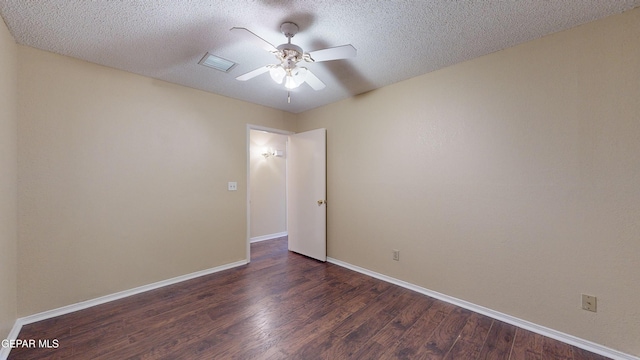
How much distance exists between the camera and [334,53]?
1724mm

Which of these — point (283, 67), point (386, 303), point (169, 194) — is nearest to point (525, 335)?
point (386, 303)

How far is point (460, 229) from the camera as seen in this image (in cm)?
238

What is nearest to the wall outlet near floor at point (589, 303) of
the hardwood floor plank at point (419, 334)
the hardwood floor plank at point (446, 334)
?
the hardwood floor plank at point (446, 334)

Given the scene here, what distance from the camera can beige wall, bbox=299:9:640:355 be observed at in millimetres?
1676

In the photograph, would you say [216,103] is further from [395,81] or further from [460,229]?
[460,229]

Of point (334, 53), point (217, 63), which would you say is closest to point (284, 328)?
point (334, 53)

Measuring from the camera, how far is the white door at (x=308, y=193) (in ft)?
12.0

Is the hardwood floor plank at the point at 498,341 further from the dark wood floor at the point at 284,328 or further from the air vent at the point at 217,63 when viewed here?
the air vent at the point at 217,63

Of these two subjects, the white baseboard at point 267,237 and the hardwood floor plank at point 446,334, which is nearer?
the hardwood floor plank at point 446,334

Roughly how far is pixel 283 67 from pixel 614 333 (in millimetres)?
3086

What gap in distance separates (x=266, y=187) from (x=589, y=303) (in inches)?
184

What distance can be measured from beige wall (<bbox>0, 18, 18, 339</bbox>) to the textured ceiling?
255 mm

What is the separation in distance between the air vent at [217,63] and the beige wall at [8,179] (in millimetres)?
1300

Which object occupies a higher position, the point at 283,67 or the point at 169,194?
Answer: the point at 283,67
